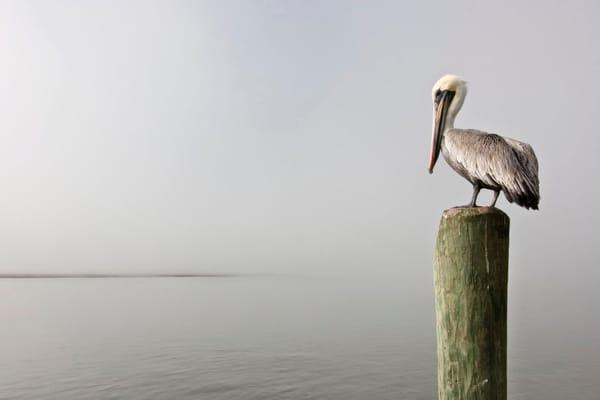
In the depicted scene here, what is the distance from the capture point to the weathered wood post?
3051 mm

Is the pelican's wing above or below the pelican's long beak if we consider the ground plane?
below

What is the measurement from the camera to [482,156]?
4.28 meters

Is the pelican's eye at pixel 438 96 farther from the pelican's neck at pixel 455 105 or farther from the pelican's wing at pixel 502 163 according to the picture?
the pelican's wing at pixel 502 163

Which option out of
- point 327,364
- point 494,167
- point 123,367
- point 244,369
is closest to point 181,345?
point 123,367

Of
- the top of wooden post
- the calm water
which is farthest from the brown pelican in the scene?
the calm water

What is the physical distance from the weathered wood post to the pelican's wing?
113 cm

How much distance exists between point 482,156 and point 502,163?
182 mm

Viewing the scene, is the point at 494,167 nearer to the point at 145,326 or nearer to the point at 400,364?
the point at 400,364

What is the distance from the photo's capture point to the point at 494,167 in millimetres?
4223

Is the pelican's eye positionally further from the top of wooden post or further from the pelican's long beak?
the top of wooden post

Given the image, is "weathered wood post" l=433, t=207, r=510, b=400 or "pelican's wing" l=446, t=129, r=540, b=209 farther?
"pelican's wing" l=446, t=129, r=540, b=209

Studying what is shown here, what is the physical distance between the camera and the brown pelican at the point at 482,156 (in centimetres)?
416

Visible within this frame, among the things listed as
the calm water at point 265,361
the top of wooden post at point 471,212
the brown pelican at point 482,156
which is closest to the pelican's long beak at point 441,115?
the brown pelican at point 482,156

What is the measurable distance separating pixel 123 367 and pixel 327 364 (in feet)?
18.6
